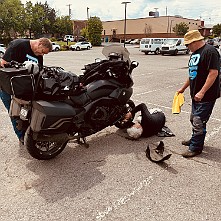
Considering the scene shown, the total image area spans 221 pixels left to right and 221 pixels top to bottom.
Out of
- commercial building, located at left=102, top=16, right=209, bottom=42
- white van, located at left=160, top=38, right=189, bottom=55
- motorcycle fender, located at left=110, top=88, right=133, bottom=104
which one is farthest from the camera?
commercial building, located at left=102, top=16, right=209, bottom=42

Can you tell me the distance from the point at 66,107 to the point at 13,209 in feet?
4.43

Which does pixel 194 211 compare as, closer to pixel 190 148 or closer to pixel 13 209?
pixel 190 148

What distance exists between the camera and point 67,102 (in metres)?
3.55

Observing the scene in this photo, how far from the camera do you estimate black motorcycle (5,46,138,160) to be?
3164 mm

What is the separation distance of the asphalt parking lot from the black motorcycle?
1.15 ft

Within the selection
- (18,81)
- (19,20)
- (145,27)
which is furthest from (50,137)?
(145,27)

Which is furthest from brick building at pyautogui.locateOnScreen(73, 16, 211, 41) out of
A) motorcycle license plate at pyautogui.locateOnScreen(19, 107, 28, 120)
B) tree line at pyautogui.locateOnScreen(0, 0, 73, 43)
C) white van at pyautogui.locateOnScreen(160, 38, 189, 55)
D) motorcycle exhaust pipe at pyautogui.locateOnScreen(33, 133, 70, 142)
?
motorcycle license plate at pyautogui.locateOnScreen(19, 107, 28, 120)

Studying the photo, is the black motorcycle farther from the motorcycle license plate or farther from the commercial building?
the commercial building

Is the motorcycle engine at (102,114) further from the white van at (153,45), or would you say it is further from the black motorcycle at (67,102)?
the white van at (153,45)

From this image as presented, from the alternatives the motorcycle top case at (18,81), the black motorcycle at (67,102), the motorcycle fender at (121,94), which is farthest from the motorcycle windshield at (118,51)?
the motorcycle top case at (18,81)

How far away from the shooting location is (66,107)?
3381 millimetres

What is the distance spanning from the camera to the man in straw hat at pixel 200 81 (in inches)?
137

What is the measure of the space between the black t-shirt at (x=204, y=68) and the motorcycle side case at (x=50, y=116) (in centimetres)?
182

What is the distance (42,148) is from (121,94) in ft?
4.97
